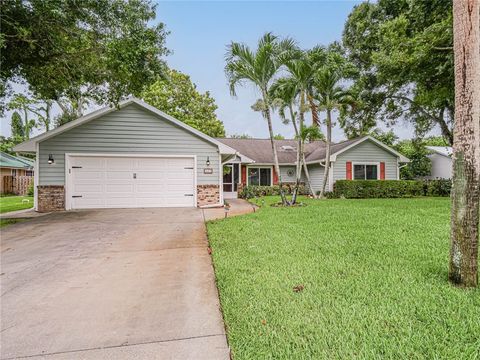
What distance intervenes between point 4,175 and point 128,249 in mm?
22606

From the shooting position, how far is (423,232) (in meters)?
5.48

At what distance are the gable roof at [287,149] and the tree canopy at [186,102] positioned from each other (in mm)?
6511

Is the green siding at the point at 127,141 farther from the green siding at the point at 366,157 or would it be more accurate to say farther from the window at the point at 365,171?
the window at the point at 365,171

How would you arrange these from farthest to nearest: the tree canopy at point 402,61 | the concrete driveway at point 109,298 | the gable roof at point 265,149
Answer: the gable roof at point 265,149 → the tree canopy at point 402,61 → the concrete driveway at point 109,298

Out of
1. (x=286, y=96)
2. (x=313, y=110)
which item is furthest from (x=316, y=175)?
(x=286, y=96)

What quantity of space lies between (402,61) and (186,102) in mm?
20854

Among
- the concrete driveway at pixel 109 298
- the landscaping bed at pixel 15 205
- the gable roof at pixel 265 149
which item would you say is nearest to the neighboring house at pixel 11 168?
the landscaping bed at pixel 15 205

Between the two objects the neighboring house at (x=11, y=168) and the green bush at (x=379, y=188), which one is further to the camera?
the neighboring house at (x=11, y=168)

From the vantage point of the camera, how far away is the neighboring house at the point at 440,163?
2041 centimetres

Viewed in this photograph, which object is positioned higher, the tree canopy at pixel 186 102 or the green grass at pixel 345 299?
the tree canopy at pixel 186 102

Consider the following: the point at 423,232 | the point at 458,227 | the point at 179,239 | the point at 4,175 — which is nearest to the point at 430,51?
the point at 423,232

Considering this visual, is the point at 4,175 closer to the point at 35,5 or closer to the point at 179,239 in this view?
the point at 35,5

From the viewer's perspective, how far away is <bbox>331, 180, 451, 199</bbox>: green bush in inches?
583

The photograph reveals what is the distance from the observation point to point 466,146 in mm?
2828
